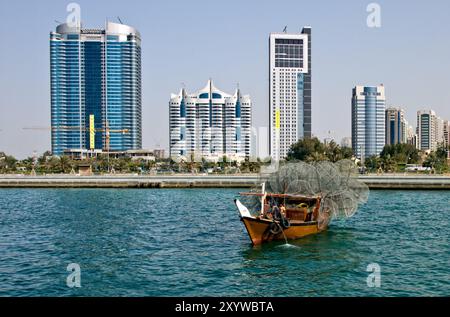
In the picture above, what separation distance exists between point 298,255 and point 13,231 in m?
17.5

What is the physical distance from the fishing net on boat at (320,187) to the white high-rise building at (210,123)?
14050cm

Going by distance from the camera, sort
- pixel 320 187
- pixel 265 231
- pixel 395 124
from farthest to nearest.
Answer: pixel 395 124, pixel 320 187, pixel 265 231

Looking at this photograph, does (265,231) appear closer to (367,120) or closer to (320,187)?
(320,187)

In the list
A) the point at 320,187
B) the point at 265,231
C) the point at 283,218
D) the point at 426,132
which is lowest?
the point at 265,231

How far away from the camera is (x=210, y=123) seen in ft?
564

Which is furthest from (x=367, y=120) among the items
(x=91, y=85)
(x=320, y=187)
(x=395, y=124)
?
(x=320, y=187)

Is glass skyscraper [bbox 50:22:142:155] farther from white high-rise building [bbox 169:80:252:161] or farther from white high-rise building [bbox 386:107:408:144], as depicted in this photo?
white high-rise building [bbox 386:107:408:144]

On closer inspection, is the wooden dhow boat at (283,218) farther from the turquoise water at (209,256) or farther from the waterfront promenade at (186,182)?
the waterfront promenade at (186,182)

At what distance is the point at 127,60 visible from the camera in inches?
4274

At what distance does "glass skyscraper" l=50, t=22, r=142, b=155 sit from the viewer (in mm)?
114375

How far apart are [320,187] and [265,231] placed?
635 centimetres

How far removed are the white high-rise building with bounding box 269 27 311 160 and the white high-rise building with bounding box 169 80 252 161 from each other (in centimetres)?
1242

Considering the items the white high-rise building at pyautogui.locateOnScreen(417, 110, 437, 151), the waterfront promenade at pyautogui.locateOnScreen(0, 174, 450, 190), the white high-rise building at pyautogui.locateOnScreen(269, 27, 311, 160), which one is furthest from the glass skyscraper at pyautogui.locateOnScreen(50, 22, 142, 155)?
the white high-rise building at pyautogui.locateOnScreen(417, 110, 437, 151)

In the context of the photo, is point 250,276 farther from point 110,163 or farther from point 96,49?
point 96,49
